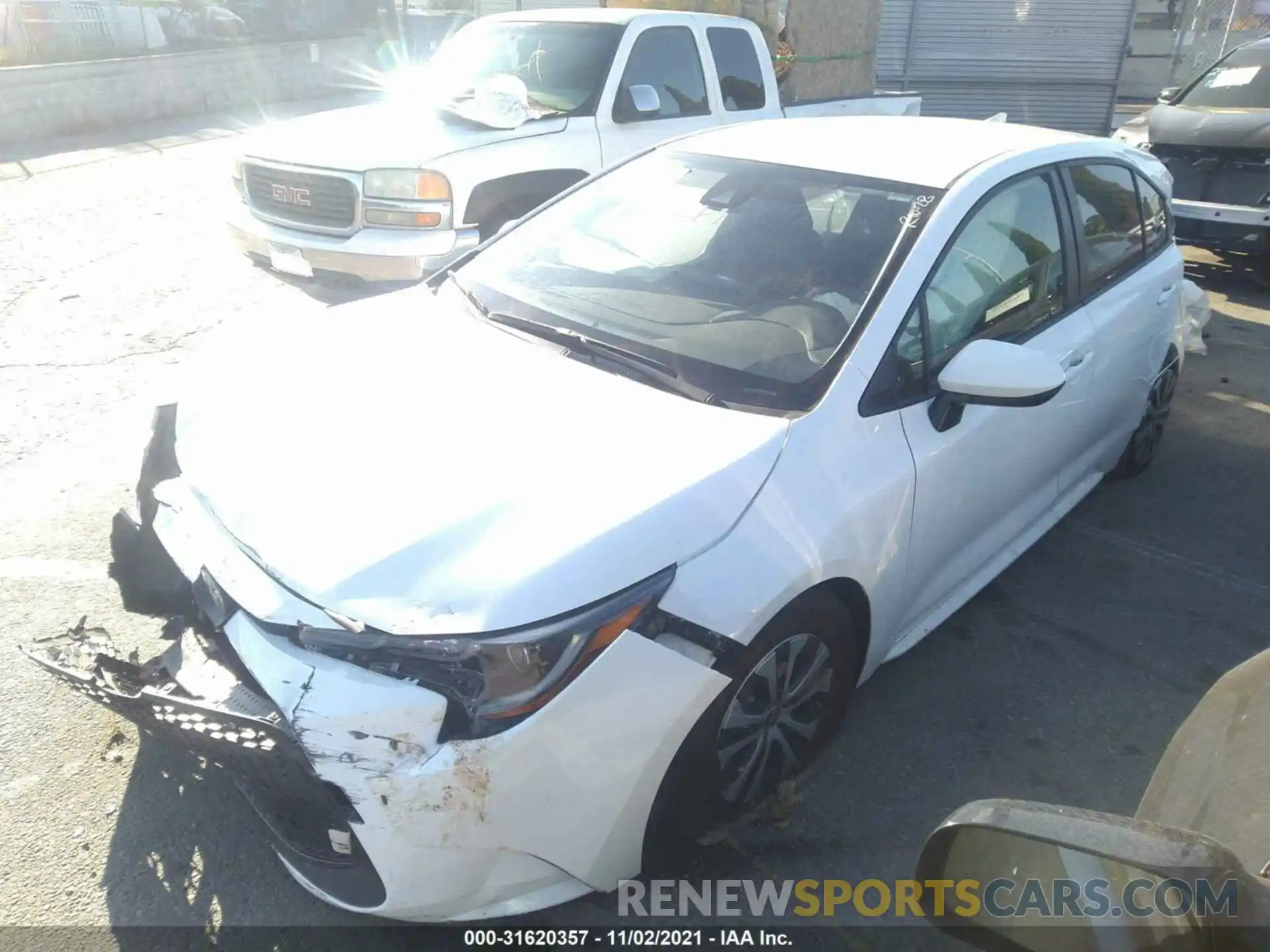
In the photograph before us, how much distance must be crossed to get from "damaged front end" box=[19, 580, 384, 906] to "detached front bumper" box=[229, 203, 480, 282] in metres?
3.39

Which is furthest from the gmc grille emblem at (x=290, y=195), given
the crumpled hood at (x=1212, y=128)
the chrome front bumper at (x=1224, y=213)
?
the crumpled hood at (x=1212, y=128)

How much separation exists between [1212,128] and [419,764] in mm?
8837

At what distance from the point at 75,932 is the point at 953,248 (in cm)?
300

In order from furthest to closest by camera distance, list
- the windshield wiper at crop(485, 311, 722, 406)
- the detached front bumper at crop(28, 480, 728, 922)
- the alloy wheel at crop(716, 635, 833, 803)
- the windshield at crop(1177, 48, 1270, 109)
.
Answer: the windshield at crop(1177, 48, 1270, 109), the windshield wiper at crop(485, 311, 722, 406), the alloy wheel at crop(716, 635, 833, 803), the detached front bumper at crop(28, 480, 728, 922)

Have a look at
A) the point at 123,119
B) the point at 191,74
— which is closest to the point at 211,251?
the point at 123,119

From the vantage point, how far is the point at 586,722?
78.3 inches

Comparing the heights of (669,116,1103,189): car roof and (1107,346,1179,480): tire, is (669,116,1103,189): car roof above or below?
above

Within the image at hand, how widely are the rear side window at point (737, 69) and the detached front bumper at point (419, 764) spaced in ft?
19.4

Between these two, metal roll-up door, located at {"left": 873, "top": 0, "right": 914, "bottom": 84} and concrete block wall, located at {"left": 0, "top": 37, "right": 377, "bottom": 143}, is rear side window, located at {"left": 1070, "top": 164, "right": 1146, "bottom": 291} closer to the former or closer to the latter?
metal roll-up door, located at {"left": 873, "top": 0, "right": 914, "bottom": 84}

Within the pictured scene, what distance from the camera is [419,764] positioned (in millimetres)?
1904

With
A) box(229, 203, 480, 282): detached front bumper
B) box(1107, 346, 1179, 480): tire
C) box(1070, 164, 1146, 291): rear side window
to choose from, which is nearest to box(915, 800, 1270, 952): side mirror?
box(1070, 164, 1146, 291): rear side window

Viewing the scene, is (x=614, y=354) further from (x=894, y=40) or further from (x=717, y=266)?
(x=894, y=40)

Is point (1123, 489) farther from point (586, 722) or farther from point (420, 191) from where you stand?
point (420, 191)

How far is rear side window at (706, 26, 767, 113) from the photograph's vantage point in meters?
6.95
